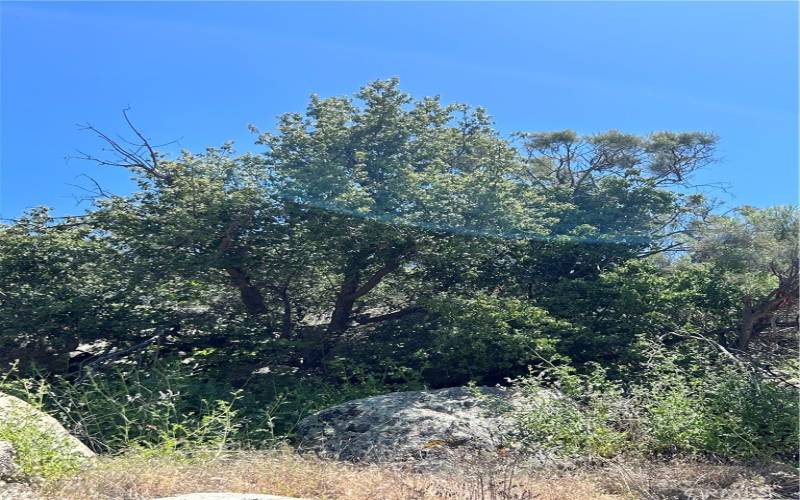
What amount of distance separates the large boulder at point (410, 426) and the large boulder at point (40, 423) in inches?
83.4

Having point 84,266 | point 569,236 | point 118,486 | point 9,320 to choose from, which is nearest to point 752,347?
point 569,236

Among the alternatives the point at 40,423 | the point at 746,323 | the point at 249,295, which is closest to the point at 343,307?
the point at 249,295

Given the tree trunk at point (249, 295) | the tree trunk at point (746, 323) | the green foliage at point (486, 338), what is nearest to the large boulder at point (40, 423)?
the tree trunk at point (249, 295)

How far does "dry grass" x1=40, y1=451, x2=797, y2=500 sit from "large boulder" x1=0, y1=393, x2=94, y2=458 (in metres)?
0.31

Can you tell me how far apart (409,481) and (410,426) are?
6.14 ft

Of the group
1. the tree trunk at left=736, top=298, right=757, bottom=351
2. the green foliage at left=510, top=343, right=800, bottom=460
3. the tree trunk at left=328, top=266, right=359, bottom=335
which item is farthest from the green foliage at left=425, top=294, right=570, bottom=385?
the tree trunk at left=736, top=298, right=757, bottom=351

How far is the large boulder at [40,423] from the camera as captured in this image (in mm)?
4957

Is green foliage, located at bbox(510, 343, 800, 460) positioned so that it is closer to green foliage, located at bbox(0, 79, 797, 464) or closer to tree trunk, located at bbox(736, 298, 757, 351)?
green foliage, located at bbox(0, 79, 797, 464)

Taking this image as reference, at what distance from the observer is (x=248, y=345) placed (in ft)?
32.8

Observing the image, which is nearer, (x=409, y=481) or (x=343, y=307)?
(x=409, y=481)

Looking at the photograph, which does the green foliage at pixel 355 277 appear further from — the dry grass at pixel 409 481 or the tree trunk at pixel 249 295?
the dry grass at pixel 409 481

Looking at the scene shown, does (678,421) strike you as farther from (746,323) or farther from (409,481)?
(746,323)

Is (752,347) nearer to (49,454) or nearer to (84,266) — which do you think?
(49,454)

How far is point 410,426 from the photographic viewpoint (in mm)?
6555
